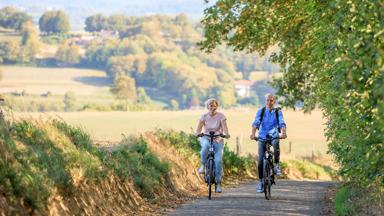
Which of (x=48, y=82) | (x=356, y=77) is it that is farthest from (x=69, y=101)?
(x=356, y=77)

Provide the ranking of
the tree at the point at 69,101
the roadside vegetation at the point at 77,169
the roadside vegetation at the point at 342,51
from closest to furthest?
the roadside vegetation at the point at 342,51, the roadside vegetation at the point at 77,169, the tree at the point at 69,101

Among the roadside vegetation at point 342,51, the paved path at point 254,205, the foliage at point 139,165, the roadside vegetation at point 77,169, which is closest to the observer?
the roadside vegetation at point 342,51

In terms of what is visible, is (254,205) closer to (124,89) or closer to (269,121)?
(269,121)

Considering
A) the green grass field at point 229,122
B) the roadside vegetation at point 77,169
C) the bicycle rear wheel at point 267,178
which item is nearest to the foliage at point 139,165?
the roadside vegetation at point 77,169

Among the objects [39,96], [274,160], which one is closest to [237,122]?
[39,96]

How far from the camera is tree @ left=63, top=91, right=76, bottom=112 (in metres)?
152

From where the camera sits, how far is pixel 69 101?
519ft

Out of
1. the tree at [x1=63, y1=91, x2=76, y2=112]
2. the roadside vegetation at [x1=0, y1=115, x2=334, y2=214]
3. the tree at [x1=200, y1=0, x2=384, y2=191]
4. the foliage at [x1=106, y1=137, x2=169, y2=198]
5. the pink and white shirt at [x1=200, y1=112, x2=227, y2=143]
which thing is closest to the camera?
the tree at [x1=200, y1=0, x2=384, y2=191]

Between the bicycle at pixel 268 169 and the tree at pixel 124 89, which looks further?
the tree at pixel 124 89

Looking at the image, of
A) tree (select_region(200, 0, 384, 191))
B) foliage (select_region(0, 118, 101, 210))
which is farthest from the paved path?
foliage (select_region(0, 118, 101, 210))

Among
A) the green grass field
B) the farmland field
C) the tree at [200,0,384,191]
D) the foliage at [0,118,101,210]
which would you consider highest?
the tree at [200,0,384,191]

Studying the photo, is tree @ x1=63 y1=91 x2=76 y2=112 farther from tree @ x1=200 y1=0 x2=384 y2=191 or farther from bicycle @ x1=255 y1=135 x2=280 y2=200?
tree @ x1=200 y1=0 x2=384 y2=191

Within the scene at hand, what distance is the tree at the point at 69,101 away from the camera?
152 meters

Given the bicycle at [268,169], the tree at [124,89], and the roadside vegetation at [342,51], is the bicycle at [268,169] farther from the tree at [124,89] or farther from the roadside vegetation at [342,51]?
the tree at [124,89]
